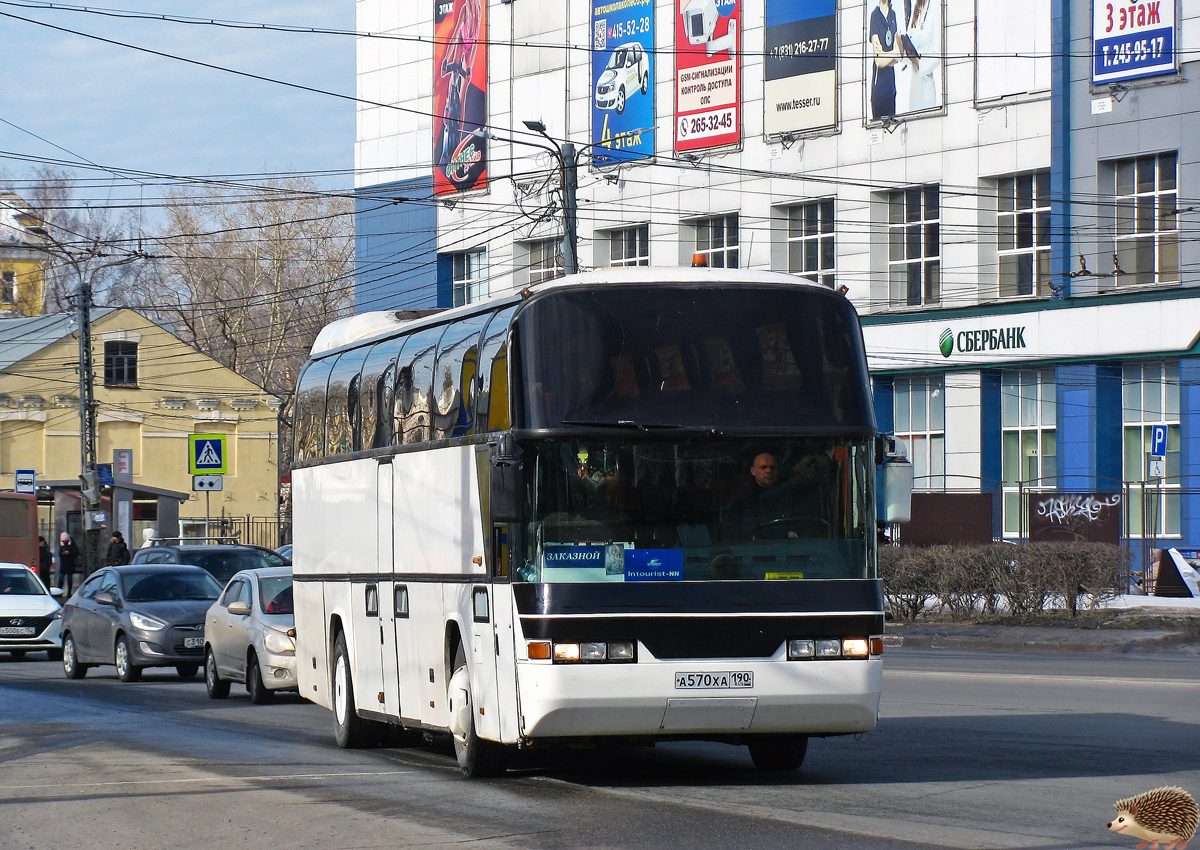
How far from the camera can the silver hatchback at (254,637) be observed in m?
18.8

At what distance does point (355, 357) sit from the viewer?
47.0ft

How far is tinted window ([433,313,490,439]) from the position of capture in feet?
37.0

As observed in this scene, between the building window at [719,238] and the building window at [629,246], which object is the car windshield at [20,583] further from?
the building window at [629,246]

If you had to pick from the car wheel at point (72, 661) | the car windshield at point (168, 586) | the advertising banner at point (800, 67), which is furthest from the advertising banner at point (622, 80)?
the car wheel at point (72, 661)

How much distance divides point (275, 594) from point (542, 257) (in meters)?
42.0

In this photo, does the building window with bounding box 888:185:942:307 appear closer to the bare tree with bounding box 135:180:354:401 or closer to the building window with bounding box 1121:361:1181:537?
the building window with bounding box 1121:361:1181:537

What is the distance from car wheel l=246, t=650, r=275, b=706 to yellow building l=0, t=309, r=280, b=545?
157ft

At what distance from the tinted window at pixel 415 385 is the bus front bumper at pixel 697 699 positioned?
2.62 metres

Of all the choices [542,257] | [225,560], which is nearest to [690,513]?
[225,560]

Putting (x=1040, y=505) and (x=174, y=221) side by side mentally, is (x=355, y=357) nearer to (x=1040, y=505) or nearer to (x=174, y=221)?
(x=1040, y=505)

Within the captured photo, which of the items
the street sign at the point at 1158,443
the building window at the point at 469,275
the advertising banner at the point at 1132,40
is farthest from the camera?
the building window at the point at 469,275

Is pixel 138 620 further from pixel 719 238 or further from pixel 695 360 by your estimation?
pixel 719 238

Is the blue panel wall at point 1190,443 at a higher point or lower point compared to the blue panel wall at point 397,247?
lower

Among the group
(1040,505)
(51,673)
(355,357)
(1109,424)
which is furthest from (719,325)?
(1109,424)
